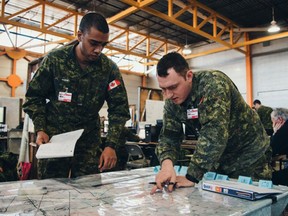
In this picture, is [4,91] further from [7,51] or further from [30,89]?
[30,89]

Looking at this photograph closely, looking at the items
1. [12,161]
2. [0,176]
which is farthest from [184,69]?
[12,161]

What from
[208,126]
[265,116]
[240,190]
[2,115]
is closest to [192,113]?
[208,126]

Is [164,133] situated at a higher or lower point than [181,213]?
higher

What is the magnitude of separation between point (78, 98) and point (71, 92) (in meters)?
0.05

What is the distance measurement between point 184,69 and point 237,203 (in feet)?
1.93

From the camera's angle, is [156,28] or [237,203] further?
[156,28]

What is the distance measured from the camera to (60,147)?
1.09 m

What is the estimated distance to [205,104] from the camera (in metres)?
1.09

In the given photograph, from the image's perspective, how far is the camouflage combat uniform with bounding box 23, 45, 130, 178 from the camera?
1.37 metres

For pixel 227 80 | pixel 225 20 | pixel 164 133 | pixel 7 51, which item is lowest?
pixel 164 133

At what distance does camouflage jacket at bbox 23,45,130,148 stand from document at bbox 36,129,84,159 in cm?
21

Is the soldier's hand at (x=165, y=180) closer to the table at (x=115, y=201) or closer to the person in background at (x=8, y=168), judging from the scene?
the table at (x=115, y=201)

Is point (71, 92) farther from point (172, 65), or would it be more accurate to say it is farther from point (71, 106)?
point (172, 65)

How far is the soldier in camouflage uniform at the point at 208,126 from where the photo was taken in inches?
40.8
